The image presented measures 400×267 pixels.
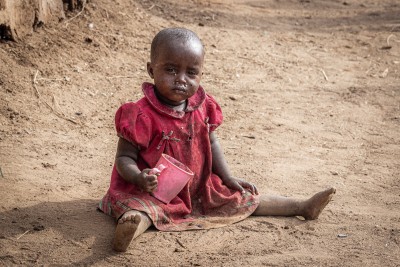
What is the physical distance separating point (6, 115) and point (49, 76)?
0.70m

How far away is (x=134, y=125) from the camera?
353 centimetres

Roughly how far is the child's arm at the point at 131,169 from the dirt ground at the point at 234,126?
12.0 inches

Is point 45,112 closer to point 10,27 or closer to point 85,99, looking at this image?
point 85,99

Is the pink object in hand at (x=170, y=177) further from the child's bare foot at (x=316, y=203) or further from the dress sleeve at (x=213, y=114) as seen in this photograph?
the child's bare foot at (x=316, y=203)

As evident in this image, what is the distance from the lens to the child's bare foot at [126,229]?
10.5 feet

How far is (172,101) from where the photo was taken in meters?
3.70

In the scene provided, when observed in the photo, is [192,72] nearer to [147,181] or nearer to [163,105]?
[163,105]

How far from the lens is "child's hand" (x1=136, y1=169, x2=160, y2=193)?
3.30m

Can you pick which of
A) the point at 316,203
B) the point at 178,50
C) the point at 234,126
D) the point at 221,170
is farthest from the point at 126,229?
the point at 234,126

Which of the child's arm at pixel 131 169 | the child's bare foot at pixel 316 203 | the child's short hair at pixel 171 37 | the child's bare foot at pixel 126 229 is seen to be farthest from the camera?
the child's bare foot at pixel 316 203

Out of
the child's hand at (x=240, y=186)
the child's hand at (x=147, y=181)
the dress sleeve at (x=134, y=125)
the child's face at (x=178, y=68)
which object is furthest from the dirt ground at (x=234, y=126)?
the child's face at (x=178, y=68)

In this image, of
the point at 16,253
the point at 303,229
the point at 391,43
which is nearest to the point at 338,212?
the point at 303,229

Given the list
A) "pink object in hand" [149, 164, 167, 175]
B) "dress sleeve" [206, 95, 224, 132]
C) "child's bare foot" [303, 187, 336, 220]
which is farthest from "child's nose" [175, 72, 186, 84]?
"child's bare foot" [303, 187, 336, 220]

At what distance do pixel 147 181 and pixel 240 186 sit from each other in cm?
76
